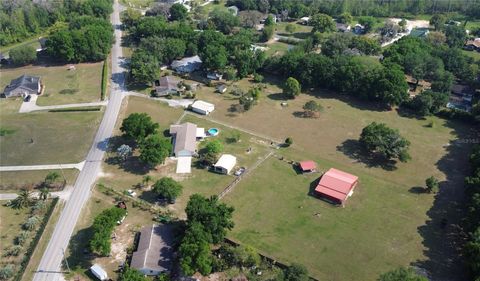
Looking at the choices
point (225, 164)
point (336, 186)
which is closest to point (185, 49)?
point (225, 164)

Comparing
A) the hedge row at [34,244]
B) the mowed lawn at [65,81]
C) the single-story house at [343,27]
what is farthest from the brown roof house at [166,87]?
the single-story house at [343,27]

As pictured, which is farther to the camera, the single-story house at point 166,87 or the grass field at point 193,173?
the single-story house at point 166,87

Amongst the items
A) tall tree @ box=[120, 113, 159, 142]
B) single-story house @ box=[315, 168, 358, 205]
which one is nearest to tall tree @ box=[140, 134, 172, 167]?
tall tree @ box=[120, 113, 159, 142]

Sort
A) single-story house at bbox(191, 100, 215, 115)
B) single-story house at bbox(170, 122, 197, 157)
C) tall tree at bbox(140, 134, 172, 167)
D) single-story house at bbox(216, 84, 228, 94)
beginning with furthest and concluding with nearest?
single-story house at bbox(216, 84, 228, 94), single-story house at bbox(191, 100, 215, 115), single-story house at bbox(170, 122, 197, 157), tall tree at bbox(140, 134, 172, 167)

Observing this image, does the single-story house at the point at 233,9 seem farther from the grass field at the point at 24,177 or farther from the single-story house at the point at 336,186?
the single-story house at the point at 336,186

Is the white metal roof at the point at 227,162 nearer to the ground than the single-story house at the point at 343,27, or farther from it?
nearer to the ground

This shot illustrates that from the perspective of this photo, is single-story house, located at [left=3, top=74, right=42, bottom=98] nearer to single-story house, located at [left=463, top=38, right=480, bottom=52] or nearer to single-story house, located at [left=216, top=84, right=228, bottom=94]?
single-story house, located at [left=216, top=84, right=228, bottom=94]
